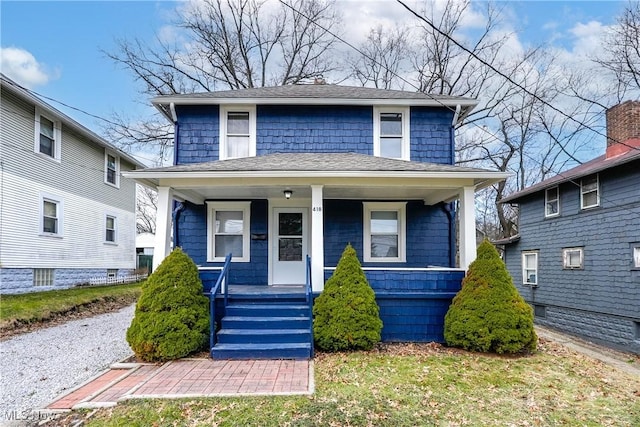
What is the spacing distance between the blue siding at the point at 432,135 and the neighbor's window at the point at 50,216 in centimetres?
1136

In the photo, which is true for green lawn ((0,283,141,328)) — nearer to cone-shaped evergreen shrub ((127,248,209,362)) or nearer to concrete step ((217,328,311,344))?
cone-shaped evergreen shrub ((127,248,209,362))

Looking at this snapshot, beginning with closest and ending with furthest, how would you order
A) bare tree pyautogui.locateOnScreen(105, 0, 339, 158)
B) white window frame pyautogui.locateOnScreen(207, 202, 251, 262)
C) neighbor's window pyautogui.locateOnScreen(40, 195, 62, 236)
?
white window frame pyautogui.locateOnScreen(207, 202, 251, 262) < neighbor's window pyautogui.locateOnScreen(40, 195, 62, 236) < bare tree pyautogui.locateOnScreen(105, 0, 339, 158)

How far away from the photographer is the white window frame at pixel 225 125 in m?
8.94

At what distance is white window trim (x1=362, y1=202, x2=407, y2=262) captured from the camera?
8.62 meters

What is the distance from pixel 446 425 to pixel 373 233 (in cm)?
525

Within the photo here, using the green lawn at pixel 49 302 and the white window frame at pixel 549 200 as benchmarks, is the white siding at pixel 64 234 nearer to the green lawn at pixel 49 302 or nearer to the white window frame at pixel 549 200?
the green lawn at pixel 49 302

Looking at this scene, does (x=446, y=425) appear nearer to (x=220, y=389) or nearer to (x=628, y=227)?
(x=220, y=389)

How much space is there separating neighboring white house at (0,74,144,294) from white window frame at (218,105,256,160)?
304 cm

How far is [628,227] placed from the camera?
998 centimetres

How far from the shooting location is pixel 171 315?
573 cm

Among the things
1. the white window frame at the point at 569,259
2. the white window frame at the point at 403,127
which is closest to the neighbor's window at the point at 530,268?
the white window frame at the point at 569,259

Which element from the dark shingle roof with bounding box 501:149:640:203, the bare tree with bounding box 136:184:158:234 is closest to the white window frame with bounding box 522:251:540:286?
the dark shingle roof with bounding box 501:149:640:203

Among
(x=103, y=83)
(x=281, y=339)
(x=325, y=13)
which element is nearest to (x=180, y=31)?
(x=103, y=83)

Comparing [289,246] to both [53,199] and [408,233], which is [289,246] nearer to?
[408,233]
